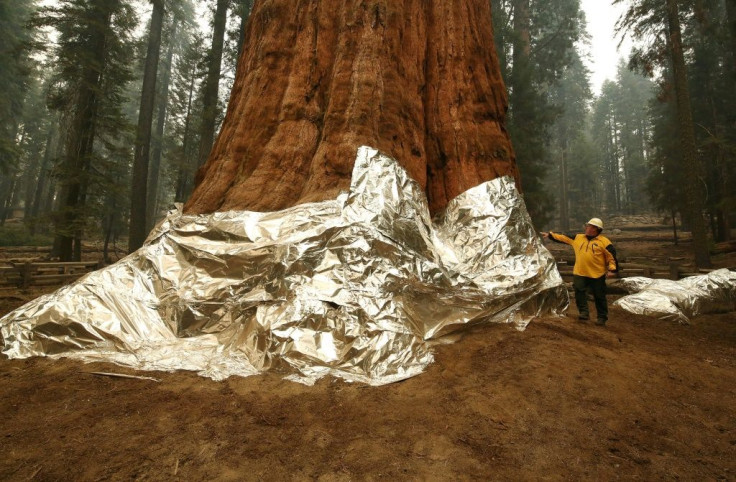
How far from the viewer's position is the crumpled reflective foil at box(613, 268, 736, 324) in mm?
5953

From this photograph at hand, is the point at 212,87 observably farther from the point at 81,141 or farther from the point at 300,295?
the point at 300,295

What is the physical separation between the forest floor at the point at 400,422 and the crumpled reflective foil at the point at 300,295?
0.96 ft

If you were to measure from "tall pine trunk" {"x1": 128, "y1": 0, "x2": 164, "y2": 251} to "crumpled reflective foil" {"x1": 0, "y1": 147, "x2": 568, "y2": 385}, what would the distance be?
10.1 m

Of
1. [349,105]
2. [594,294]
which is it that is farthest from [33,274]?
[594,294]

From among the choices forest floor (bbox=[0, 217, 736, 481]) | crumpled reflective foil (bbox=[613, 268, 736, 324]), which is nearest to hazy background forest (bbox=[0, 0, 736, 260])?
forest floor (bbox=[0, 217, 736, 481])

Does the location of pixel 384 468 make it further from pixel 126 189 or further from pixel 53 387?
pixel 126 189

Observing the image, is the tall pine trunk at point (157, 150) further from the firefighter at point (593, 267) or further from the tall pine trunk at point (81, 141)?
the firefighter at point (593, 267)

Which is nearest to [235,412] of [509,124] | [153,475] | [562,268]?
[153,475]

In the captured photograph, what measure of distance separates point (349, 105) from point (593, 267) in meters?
4.28

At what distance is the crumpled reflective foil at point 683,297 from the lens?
5.95 metres

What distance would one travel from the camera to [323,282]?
3662 millimetres

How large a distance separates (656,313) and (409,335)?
4.92m

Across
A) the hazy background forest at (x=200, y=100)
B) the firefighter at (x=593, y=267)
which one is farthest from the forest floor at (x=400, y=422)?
the hazy background forest at (x=200, y=100)

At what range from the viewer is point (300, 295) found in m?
3.56
